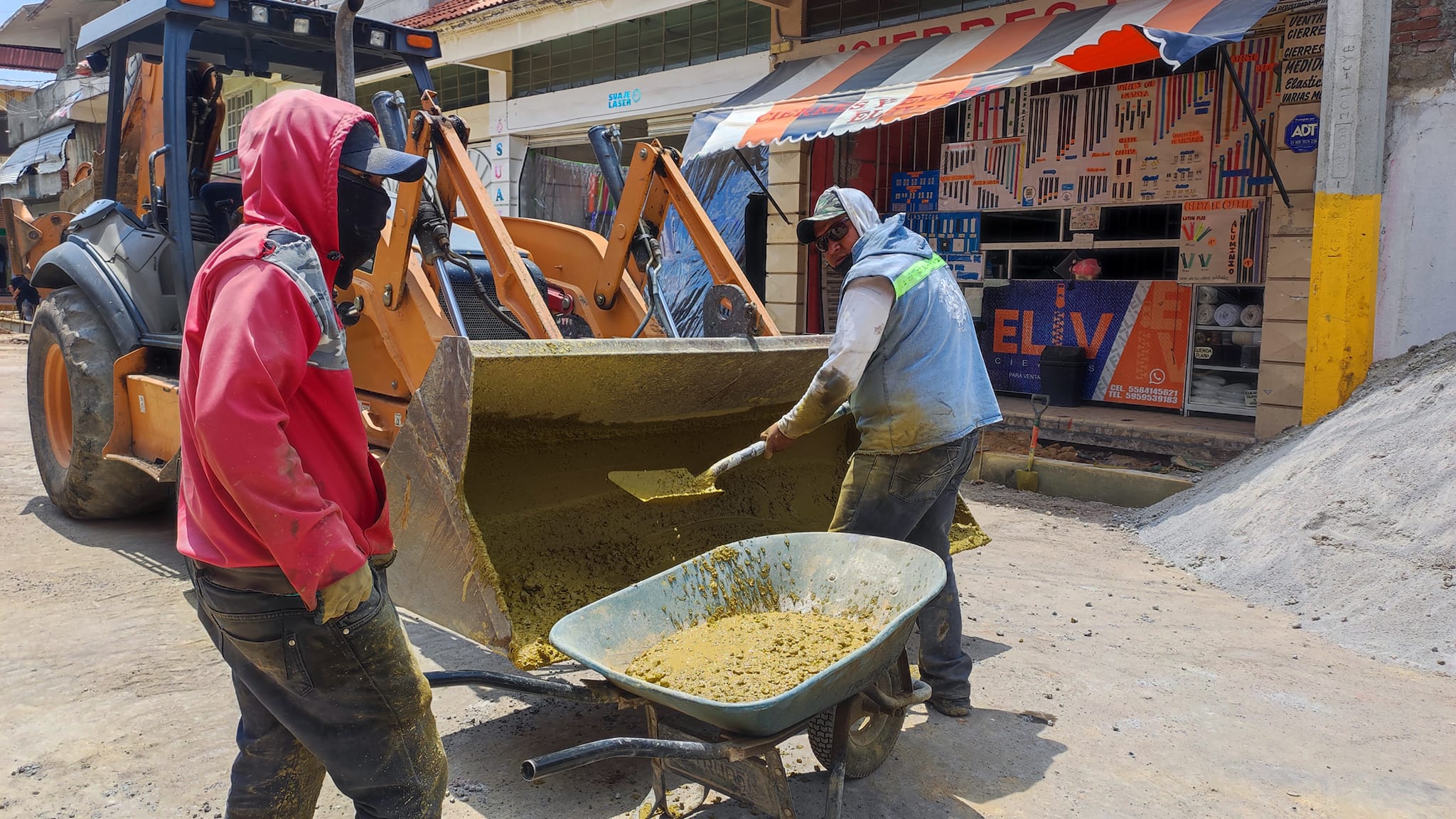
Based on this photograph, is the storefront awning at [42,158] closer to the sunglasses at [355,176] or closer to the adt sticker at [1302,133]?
the adt sticker at [1302,133]

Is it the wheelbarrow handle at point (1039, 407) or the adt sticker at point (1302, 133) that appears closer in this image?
the adt sticker at point (1302, 133)

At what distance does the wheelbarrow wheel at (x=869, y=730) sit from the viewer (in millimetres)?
2928

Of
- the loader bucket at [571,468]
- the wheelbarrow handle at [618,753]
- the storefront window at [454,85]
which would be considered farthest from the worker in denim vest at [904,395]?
the storefront window at [454,85]

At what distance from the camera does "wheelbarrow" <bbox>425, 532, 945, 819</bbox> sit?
2393 millimetres

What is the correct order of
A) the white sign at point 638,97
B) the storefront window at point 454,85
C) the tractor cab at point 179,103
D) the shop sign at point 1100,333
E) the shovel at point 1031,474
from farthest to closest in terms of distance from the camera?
1. the storefront window at point 454,85
2. the white sign at point 638,97
3. the shop sign at point 1100,333
4. the shovel at point 1031,474
5. the tractor cab at point 179,103

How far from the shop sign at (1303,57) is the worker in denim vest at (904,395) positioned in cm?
542

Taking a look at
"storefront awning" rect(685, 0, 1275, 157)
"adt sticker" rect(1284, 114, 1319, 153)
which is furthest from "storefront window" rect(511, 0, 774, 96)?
"adt sticker" rect(1284, 114, 1319, 153)

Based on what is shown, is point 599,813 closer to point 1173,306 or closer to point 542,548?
point 542,548

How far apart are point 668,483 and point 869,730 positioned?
1368 millimetres

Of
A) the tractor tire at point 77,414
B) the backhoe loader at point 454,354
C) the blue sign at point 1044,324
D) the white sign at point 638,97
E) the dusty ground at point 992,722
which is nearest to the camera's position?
the dusty ground at point 992,722

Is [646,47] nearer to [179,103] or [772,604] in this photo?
[179,103]

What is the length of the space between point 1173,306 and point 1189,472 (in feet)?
6.44

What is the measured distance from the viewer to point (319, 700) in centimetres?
201

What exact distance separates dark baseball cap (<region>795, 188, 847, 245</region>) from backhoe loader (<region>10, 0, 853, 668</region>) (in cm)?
58
